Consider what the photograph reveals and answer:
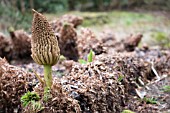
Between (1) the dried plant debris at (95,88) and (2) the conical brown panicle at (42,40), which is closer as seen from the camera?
(2) the conical brown panicle at (42,40)

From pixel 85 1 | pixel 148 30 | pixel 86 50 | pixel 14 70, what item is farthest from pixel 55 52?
pixel 85 1

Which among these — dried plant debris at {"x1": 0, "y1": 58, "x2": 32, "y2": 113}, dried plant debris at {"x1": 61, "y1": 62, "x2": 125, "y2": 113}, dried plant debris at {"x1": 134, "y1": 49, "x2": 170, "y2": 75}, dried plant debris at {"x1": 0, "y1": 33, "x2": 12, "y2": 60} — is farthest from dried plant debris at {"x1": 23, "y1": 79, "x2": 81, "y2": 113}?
dried plant debris at {"x1": 0, "y1": 33, "x2": 12, "y2": 60}

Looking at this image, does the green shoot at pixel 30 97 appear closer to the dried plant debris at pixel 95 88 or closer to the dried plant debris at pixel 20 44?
the dried plant debris at pixel 95 88

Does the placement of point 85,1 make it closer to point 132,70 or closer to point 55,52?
point 132,70

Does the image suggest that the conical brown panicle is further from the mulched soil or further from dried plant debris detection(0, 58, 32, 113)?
dried plant debris detection(0, 58, 32, 113)

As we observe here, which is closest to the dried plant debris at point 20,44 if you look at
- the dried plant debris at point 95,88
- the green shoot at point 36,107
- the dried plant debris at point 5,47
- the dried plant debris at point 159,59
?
the dried plant debris at point 5,47

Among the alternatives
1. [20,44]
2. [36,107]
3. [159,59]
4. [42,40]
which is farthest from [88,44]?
[36,107]
